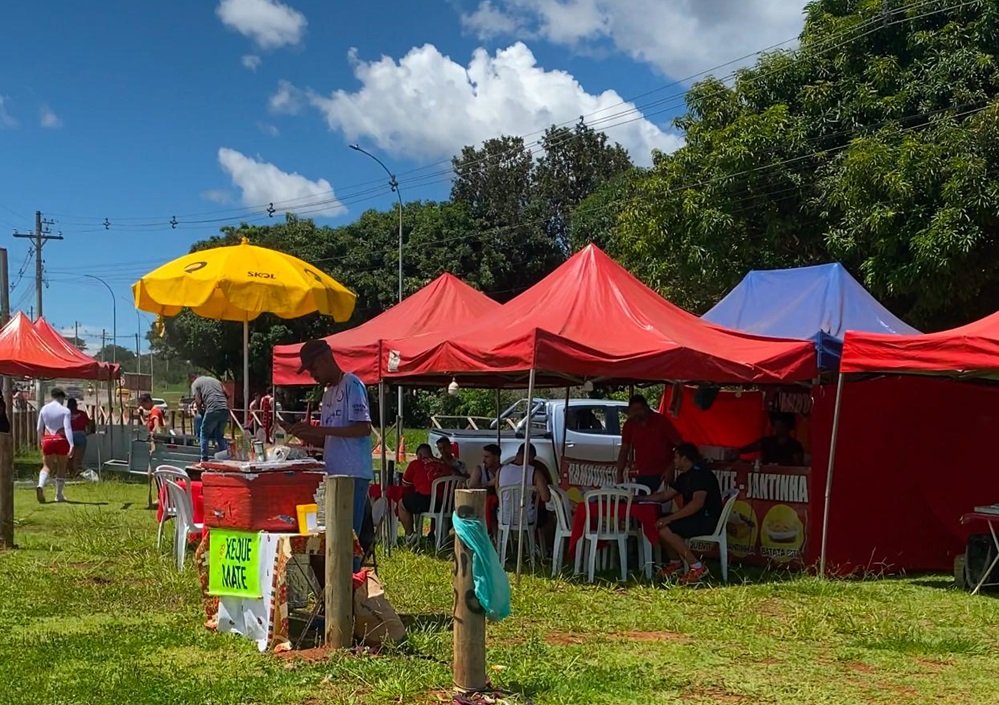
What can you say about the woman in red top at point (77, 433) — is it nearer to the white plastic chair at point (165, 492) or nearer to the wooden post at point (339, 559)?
the white plastic chair at point (165, 492)

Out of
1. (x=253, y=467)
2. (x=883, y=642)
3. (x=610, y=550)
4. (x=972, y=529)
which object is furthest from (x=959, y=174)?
(x=253, y=467)

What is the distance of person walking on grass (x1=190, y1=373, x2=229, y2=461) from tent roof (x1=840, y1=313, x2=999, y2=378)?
869 cm

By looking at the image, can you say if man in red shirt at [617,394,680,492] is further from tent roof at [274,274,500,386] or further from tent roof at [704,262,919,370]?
tent roof at [274,274,500,386]

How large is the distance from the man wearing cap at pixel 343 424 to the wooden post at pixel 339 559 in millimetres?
608

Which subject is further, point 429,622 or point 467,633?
point 429,622

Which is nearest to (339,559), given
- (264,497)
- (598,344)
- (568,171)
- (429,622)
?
(264,497)

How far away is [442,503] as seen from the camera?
10883mm

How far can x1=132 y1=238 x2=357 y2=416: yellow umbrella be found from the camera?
32.9 feet

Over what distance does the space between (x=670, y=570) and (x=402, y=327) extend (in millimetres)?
4669

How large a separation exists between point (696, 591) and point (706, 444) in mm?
4619

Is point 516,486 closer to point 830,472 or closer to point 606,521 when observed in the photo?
point 606,521

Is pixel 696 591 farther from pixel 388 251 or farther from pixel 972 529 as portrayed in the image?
pixel 388 251

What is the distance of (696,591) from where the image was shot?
28.5 feet

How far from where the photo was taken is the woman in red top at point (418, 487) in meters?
11.1
